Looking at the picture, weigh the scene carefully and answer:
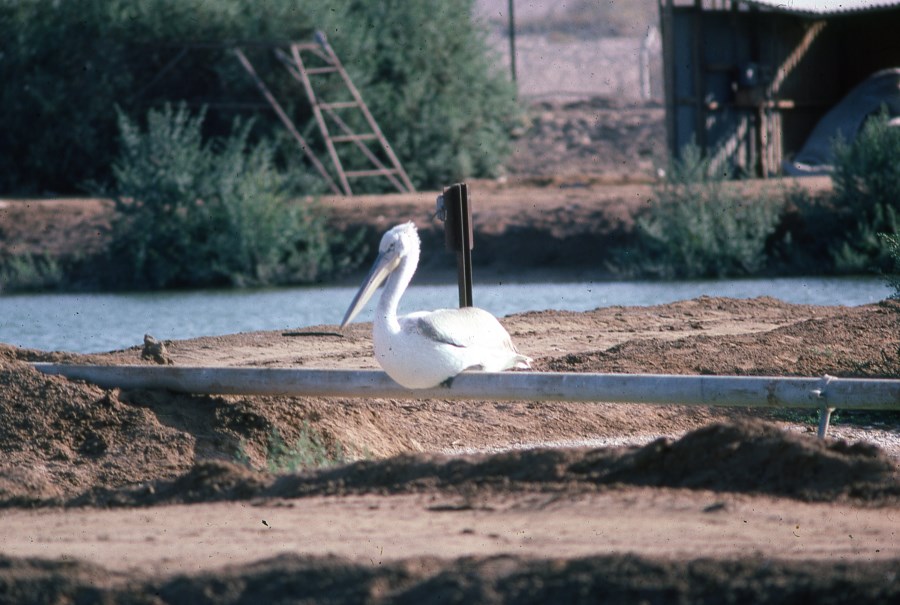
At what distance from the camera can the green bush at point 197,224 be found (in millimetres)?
20391

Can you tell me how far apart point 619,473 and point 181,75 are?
22851 millimetres

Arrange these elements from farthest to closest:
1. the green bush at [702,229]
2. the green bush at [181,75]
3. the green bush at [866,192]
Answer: the green bush at [181,75] → the green bush at [702,229] → the green bush at [866,192]

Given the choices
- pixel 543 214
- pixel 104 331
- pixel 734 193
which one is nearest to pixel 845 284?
pixel 734 193

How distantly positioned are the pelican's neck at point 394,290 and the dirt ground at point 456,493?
0.93 m

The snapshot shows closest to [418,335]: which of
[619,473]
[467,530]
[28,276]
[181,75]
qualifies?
[619,473]

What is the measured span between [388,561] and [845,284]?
14.3 meters

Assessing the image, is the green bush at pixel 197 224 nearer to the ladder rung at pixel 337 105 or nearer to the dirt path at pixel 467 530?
the ladder rung at pixel 337 105

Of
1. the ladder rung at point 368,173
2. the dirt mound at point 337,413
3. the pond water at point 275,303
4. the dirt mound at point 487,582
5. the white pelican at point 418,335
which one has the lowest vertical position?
the pond water at point 275,303

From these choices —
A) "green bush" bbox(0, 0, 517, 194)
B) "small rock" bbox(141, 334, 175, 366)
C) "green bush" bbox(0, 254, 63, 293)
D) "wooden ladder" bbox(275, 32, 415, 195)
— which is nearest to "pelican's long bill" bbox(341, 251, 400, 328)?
"small rock" bbox(141, 334, 175, 366)

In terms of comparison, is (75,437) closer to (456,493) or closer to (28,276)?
(456,493)

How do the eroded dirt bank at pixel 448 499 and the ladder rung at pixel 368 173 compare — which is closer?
the eroded dirt bank at pixel 448 499

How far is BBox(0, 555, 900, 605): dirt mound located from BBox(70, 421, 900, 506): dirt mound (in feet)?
3.99

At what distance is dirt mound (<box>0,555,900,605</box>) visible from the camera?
412 cm

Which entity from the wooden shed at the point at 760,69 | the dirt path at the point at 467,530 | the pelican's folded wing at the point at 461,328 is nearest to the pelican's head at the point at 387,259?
the pelican's folded wing at the point at 461,328
